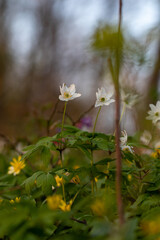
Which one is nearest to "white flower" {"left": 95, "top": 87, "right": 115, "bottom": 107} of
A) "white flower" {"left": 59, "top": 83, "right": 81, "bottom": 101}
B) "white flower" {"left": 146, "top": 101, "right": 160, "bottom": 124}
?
"white flower" {"left": 59, "top": 83, "right": 81, "bottom": 101}

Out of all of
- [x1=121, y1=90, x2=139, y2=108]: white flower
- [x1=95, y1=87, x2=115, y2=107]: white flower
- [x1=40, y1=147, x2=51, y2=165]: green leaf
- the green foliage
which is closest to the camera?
the green foliage

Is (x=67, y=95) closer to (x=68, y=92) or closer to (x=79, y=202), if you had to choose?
(x=68, y=92)

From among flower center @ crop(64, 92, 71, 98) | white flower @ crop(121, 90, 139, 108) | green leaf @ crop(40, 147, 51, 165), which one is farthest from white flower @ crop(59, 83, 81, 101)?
white flower @ crop(121, 90, 139, 108)

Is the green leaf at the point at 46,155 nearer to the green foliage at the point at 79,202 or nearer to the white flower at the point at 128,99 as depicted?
the green foliage at the point at 79,202

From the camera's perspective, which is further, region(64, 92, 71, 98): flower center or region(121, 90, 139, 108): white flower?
region(121, 90, 139, 108): white flower

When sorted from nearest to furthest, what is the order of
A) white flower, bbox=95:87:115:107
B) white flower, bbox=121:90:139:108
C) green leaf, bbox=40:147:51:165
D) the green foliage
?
the green foliage → green leaf, bbox=40:147:51:165 → white flower, bbox=95:87:115:107 → white flower, bbox=121:90:139:108

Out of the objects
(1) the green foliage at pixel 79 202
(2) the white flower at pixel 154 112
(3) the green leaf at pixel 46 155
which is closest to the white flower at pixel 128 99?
(2) the white flower at pixel 154 112

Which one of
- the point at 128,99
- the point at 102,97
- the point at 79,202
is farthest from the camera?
the point at 128,99

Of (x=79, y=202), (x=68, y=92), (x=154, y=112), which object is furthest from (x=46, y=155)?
(x=154, y=112)

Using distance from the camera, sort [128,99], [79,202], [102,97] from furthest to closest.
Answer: [128,99]
[102,97]
[79,202]

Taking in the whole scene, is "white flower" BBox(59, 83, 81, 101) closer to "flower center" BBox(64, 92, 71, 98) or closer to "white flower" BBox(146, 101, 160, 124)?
"flower center" BBox(64, 92, 71, 98)

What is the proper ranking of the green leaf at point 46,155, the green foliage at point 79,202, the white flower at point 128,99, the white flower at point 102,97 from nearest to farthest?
1. the green foliage at point 79,202
2. the green leaf at point 46,155
3. the white flower at point 102,97
4. the white flower at point 128,99

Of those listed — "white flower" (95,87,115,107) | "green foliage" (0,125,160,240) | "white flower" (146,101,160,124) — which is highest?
"white flower" (95,87,115,107)

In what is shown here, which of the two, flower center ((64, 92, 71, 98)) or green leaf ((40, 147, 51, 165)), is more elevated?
flower center ((64, 92, 71, 98))
